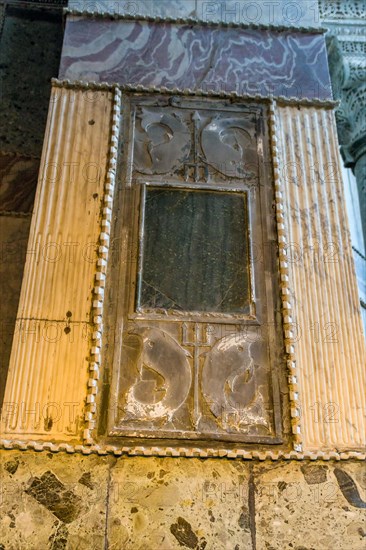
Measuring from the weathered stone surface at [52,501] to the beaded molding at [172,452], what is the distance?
0.05 m

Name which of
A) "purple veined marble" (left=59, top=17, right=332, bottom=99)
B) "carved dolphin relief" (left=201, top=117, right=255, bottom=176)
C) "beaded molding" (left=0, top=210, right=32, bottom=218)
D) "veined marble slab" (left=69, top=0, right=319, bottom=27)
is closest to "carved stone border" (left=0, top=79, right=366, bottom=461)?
"carved dolphin relief" (left=201, top=117, right=255, bottom=176)

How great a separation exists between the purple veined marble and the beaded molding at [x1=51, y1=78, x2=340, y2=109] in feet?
0.23

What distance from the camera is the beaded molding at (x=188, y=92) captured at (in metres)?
4.03

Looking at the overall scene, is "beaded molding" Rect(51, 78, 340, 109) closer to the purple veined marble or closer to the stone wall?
the purple veined marble

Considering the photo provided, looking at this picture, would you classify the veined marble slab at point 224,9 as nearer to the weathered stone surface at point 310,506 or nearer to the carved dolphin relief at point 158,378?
the carved dolphin relief at point 158,378

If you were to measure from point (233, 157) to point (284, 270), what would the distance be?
934 millimetres

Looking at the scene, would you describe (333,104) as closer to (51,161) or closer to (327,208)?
(327,208)

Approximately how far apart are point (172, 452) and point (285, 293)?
1.16 meters

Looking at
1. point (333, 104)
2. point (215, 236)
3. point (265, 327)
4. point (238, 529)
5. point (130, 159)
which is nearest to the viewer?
point (238, 529)

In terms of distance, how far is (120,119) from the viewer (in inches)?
156

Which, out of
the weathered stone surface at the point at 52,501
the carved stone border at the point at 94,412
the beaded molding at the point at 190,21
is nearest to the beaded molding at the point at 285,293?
the carved stone border at the point at 94,412

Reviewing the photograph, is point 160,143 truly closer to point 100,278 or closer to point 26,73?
point 100,278

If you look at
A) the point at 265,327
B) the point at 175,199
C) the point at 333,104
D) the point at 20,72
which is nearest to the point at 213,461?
the point at 265,327

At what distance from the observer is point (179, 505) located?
9.54 feet
